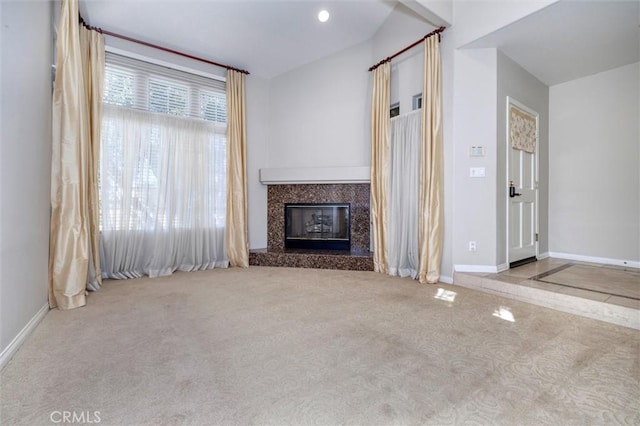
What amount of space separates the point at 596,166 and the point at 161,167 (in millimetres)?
5498

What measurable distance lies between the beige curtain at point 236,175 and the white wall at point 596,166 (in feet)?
14.2

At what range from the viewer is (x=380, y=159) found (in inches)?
158

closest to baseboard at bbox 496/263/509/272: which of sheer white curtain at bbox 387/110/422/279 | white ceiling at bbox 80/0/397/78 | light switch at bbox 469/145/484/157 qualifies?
sheer white curtain at bbox 387/110/422/279

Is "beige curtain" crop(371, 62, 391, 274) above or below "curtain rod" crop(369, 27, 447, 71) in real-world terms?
below

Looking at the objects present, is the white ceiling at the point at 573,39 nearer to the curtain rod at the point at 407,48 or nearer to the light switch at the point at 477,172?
the curtain rod at the point at 407,48

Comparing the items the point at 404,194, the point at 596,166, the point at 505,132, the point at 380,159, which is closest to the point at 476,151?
the point at 505,132

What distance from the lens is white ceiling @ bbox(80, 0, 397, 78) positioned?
331 cm

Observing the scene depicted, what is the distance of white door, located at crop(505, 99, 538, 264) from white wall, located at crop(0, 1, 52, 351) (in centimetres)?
435

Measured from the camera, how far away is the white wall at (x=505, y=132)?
3.38 metres

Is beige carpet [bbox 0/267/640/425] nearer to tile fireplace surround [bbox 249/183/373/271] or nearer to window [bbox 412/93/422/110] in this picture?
tile fireplace surround [bbox 249/183/373/271]

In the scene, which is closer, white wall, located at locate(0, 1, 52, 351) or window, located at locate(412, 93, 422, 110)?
white wall, located at locate(0, 1, 52, 351)

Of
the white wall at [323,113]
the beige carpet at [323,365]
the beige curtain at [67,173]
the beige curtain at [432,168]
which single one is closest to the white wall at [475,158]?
the beige curtain at [432,168]

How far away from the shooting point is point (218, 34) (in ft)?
12.4

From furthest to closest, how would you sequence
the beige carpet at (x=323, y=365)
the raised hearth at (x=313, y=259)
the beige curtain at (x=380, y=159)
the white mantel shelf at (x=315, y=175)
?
Result: the white mantel shelf at (x=315, y=175)
the raised hearth at (x=313, y=259)
the beige curtain at (x=380, y=159)
the beige carpet at (x=323, y=365)
